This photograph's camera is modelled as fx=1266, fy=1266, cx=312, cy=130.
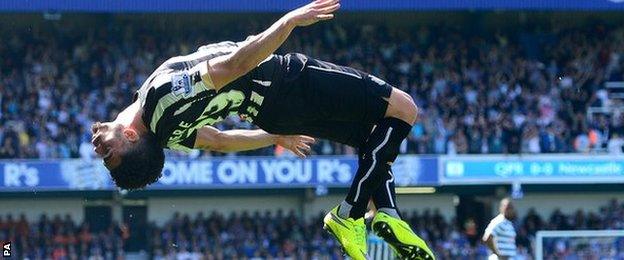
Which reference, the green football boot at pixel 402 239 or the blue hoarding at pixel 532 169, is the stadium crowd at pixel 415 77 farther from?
the green football boot at pixel 402 239

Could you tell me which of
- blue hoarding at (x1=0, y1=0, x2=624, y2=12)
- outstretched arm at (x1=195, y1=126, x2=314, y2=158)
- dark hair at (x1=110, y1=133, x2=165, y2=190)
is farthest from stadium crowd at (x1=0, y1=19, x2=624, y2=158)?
dark hair at (x1=110, y1=133, x2=165, y2=190)

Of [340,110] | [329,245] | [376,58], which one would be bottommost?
[329,245]

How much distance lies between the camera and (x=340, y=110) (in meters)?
6.27

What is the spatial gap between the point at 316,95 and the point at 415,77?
19349mm

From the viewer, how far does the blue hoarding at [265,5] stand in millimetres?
24703

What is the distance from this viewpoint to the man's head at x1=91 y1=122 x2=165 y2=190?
588 cm

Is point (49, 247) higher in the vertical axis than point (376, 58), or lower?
lower

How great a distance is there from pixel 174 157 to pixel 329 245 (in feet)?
10.9

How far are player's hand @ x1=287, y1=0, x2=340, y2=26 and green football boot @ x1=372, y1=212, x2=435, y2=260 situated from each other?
112cm

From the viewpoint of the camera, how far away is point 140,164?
232 inches

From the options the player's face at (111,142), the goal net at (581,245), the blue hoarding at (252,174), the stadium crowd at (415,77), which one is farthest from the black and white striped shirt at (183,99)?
the blue hoarding at (252,174)

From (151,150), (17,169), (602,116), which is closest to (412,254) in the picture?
(151,150)

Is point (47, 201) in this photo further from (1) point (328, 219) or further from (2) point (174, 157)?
(1) point (328, 219)

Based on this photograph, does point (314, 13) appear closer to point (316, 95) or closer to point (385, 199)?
point (316, 95)
